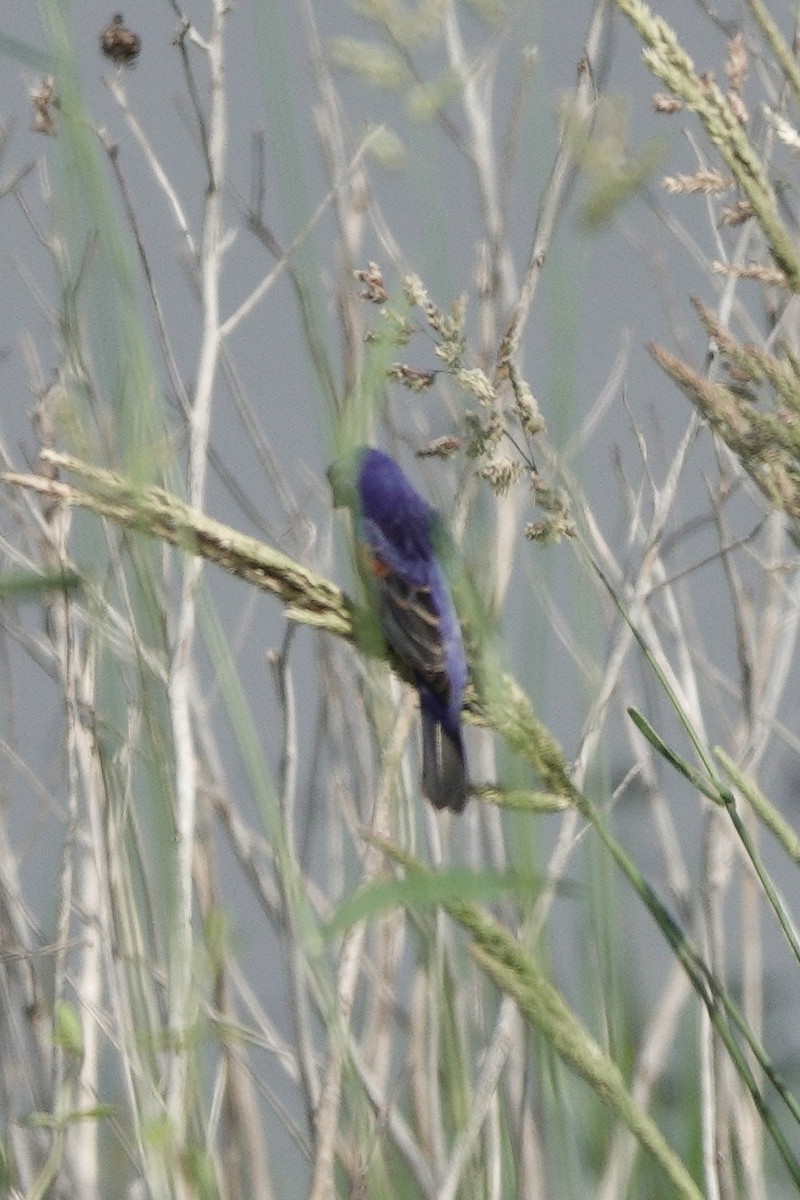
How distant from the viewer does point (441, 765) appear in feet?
7.05

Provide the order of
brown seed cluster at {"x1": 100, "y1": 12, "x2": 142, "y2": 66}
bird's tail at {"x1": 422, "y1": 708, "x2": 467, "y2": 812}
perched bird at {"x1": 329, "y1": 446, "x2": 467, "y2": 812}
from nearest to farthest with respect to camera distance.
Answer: brown seed cluster at {"x1": 100, "y1": 12, "x2": 142, "y2": 66} < bird's tail at {"x1": 422, "y1": 708, "x2": 467, "y2": 812} < perched bird at {"x1": 329, "y1": 446, "x2": 467, "y2": 812}

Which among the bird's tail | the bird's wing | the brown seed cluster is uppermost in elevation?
the brown seed cluster

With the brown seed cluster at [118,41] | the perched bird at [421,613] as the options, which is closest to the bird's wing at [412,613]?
the perched bird at [421,613]

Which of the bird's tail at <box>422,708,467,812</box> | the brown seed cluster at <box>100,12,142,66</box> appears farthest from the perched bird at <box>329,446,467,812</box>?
the brown seed cluster at <box>100,12,142,66</box>

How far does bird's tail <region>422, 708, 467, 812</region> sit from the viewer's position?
2016 mm

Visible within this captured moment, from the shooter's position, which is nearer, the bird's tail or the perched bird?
the bird's tail

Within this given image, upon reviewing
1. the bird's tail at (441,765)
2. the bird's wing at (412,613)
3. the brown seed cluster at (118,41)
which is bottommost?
the bird's tail at (441,765)

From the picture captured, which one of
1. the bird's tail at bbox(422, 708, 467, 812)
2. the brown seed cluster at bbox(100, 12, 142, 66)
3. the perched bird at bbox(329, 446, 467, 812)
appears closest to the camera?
the brown seed cluster at bbox(100, 12, 142, 66)

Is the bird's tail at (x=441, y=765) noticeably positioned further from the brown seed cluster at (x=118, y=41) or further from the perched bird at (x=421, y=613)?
the brown seed cluster at (x=118, y=41)

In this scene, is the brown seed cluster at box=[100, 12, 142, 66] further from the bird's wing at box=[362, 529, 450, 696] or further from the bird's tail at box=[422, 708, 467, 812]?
the bird's tail at box=[422, 708, 467, 812]

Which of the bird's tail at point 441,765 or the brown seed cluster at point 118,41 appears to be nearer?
the brown seed cluster at point 118,41

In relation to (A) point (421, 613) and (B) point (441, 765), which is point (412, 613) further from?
(B) point (441, 765)

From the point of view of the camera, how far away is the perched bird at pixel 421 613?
2.14m

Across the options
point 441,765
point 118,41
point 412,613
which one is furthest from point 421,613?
point 118,41
